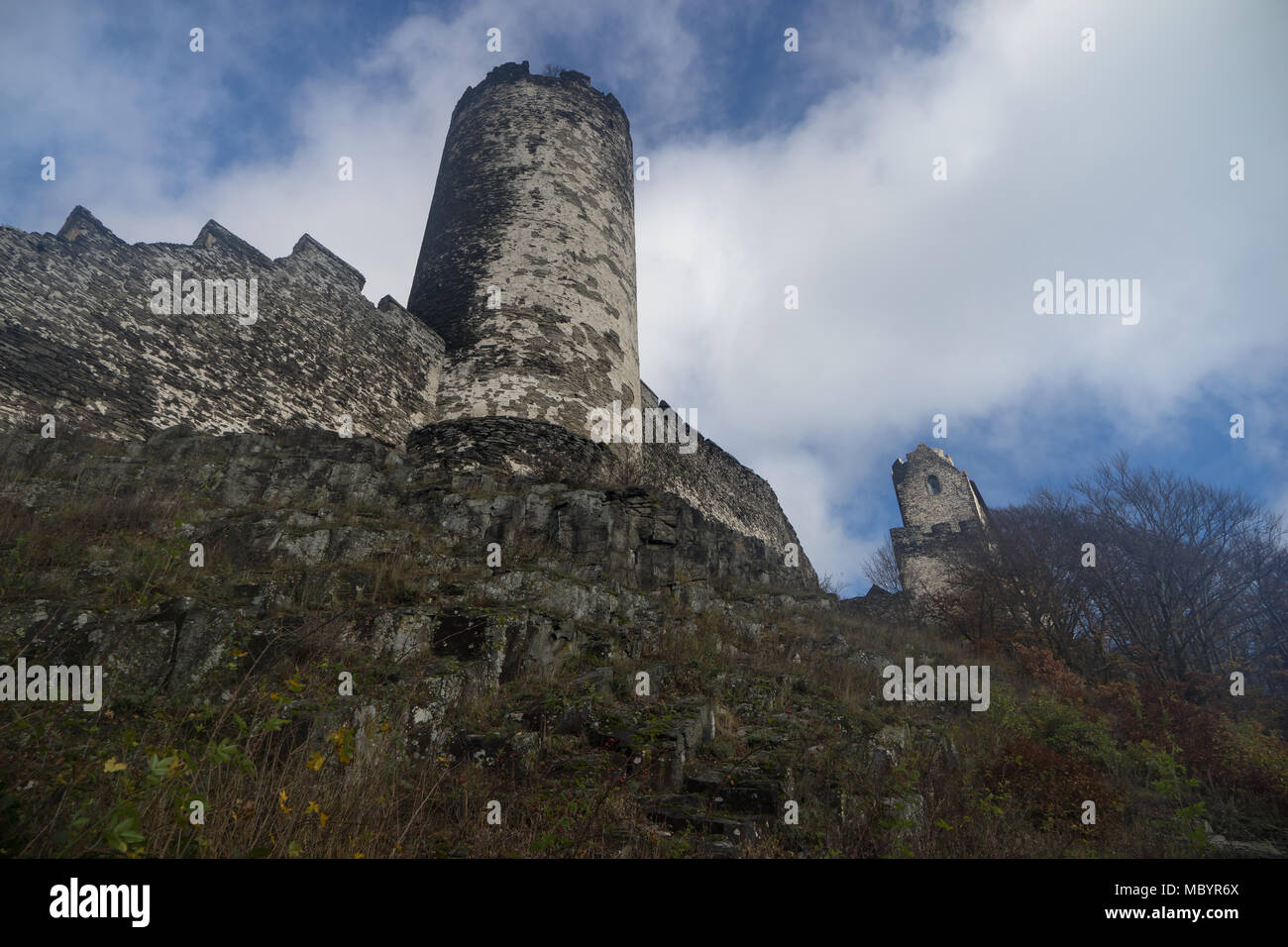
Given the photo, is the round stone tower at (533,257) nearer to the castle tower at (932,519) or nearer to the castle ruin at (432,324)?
the castle ruin at (432,324)

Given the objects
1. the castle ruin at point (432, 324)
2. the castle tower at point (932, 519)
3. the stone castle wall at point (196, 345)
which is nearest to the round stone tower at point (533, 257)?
the castle ruin at point (432, 324)

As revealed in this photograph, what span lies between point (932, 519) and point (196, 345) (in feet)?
97.2

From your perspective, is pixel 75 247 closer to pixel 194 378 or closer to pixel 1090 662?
pixel 194 378

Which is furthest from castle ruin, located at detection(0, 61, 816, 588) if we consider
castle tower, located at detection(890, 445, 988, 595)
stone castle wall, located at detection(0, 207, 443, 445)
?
castle tower, located at detection(890, 445, 988, 595)

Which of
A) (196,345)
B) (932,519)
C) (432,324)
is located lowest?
(932,519)

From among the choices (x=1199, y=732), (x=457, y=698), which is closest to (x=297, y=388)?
(x=457, y=698)

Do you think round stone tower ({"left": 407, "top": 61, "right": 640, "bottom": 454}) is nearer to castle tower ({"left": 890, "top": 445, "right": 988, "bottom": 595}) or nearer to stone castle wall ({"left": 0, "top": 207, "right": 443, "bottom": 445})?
stone castle wall ({"left": 0, "top": 207, "right": 443, "bottom": 445})

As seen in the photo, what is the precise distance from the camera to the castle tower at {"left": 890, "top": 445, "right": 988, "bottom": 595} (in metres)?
27.8

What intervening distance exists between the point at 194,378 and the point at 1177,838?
12.8 m

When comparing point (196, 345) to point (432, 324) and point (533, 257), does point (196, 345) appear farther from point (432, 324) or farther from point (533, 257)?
point (533, 257)

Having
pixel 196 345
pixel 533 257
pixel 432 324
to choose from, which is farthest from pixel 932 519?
pixel 196 345

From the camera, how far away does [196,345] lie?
10211 mm

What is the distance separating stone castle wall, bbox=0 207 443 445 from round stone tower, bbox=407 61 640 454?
1.28m

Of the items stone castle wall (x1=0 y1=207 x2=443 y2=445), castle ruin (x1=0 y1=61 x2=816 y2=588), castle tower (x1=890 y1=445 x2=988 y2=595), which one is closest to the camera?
stone castle wall (x1=0 y1=207 x2=443 y2=445)
